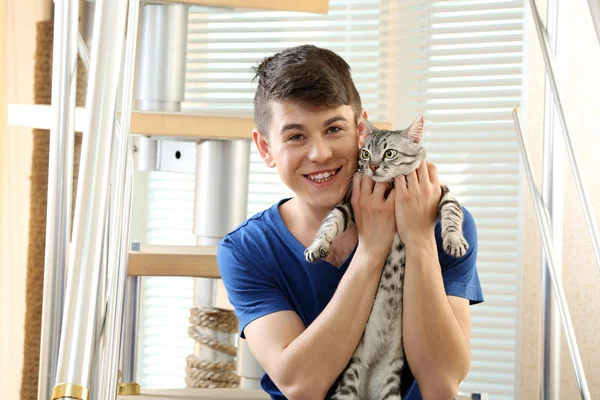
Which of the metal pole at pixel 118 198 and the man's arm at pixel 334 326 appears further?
the man's arm at pixel 334 326

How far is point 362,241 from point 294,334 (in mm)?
197

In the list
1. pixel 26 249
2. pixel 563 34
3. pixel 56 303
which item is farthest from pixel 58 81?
pixel 26 249

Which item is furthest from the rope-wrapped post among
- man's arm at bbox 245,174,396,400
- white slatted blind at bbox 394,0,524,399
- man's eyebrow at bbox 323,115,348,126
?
white slatted blind at bbox 394,0,524,399

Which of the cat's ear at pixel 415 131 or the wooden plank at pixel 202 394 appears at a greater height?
the cat's ear at pixel 415 131

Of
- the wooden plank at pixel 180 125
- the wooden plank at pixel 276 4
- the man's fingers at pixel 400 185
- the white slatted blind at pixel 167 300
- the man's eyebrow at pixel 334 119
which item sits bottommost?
the white slatted blind at pixel 167 300

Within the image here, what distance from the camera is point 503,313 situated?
2.48 metres

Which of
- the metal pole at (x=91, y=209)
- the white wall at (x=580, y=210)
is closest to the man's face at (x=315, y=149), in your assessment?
the metal pole at (x=91, y=209)

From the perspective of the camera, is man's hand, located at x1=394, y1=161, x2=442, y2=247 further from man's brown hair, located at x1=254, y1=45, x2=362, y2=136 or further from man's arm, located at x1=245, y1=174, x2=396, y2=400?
man's brown hair, located at x1=254, y1=45, x2=362, y2=136

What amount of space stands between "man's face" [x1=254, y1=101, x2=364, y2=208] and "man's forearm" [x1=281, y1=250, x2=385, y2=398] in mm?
168

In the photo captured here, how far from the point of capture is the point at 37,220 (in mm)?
2105

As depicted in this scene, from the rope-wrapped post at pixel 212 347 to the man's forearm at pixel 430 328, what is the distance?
23.3 inches

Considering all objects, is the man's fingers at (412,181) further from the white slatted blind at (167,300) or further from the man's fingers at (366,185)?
the white slatted blind at (167,300)

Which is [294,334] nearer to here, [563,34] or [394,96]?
[563,34]

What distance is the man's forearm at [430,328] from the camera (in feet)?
3.75
